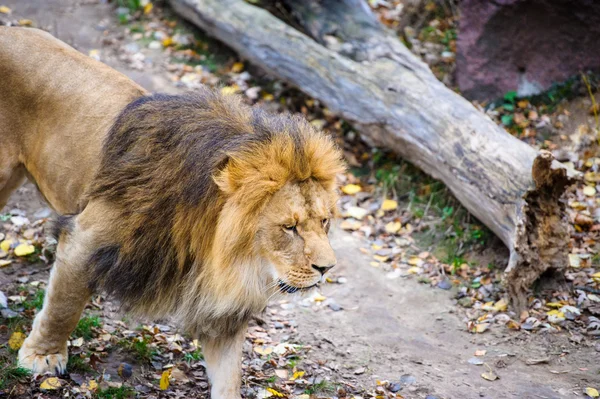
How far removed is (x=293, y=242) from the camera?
3.33 metres

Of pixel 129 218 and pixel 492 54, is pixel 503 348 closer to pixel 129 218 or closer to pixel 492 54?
pixel 129 218

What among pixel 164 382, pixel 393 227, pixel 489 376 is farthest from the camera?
pixel 393 227

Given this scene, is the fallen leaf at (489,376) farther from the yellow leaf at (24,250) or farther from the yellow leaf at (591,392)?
the yellow leaf at (24,250)

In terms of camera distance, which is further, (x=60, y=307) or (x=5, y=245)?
(x=5, y=245)

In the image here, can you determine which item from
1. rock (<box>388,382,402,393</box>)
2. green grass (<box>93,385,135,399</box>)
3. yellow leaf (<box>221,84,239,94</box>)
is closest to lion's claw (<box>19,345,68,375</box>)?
green grass (<box>93,385,135,399</box>)

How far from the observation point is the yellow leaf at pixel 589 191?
6.13 m

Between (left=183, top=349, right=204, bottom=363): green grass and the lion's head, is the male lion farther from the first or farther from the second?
(left=183, top=349, right=204, bottom=363): green grass

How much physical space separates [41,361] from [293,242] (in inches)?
64.7

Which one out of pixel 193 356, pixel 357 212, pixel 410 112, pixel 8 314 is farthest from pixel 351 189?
pixel 8 314

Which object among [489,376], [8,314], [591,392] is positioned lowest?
[8,314]

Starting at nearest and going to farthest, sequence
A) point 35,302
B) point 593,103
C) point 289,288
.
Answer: point 289,288, point 35,302, point 593,103

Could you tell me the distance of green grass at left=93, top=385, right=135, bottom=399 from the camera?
392 centimetres

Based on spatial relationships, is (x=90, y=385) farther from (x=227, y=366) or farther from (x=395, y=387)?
(x=395, y=387)

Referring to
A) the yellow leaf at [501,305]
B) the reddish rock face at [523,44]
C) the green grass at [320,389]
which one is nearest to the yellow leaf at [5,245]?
the green grass at [320,389]
